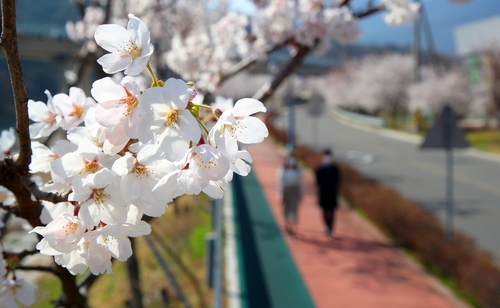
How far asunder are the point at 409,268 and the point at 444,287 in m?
0.75

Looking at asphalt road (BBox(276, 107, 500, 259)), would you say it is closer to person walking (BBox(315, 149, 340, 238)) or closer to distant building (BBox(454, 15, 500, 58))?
person walking (BBox(315, 149, 340, 238))

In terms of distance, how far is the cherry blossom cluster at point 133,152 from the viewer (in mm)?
1024

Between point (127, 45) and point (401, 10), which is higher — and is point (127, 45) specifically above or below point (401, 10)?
below

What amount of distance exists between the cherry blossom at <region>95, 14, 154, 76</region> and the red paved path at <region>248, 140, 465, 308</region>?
4760mm

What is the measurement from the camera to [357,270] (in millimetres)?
6449

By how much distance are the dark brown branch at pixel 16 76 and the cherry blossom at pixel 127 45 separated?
0.25 meters

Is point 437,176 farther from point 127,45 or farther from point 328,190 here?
point 127,45

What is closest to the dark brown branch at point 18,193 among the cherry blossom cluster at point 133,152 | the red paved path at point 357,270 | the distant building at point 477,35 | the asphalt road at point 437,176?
the cherry blossom cluster at point 133,152

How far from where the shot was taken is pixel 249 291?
18.0ft

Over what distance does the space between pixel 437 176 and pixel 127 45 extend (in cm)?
1515

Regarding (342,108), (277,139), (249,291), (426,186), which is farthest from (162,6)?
(342,108)

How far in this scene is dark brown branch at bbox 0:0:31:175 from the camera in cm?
115

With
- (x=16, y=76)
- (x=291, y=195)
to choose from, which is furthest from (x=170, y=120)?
(x=291, y=195)

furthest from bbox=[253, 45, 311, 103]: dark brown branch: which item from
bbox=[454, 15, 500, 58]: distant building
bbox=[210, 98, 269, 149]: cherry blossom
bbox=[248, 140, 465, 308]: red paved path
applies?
bbox=[454, 15, 500, 58]: distant building
